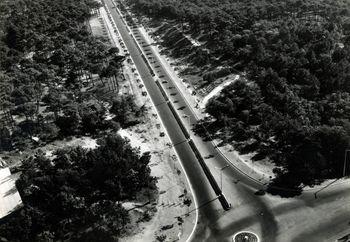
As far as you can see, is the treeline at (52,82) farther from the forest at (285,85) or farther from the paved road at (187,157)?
the forest at (285,85)

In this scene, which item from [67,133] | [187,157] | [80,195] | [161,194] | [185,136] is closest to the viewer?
[80,195]

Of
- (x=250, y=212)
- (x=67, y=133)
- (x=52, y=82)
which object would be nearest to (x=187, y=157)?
(x=250, y=212)

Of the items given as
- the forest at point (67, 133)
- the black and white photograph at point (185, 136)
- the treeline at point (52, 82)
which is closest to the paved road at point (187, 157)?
the black and white photograph at point (185, 136)

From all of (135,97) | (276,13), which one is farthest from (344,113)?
(276,13)

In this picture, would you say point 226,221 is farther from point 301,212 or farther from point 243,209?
point 301,212

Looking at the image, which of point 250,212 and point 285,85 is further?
point 285,85

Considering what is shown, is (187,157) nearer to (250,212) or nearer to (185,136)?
(185,136)
